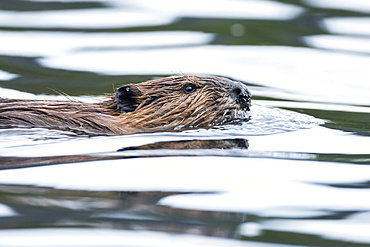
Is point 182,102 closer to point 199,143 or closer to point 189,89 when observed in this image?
point 189,89

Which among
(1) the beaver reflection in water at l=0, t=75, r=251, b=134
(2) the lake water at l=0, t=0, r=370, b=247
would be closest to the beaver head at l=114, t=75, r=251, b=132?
(1) the beaver reflection in water at l=0, t=75, r=251, b=134

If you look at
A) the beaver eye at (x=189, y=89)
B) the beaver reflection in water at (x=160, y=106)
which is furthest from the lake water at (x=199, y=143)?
the beaver eye at (x=189, y=89)

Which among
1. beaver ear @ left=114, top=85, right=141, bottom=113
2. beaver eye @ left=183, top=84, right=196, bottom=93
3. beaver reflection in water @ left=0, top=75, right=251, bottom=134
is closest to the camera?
beaver reflection in water @ left=0, top=75, right=251, bottom=134

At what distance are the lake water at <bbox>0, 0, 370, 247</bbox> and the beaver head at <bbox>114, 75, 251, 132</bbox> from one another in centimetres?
17

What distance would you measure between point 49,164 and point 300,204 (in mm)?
1573

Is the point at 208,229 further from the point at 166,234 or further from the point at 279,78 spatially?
the point at 279,78

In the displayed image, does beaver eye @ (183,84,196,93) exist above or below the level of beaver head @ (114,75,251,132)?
above

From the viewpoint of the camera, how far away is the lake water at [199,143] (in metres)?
3.45

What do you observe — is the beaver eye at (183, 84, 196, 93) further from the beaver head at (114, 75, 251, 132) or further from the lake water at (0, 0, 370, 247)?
the lake water at (0, 0, 370, 247)

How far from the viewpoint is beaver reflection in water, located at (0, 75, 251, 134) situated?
5.36 metres

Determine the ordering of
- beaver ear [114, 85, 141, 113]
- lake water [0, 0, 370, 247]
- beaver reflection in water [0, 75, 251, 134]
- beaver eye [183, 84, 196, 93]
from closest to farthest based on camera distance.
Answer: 1. lake water [0, 0, 370, 247]
2. beaver reflection in water [0, 75, 251, 134]
3. beaver ear [114, 85, 141, 113]
4. beaver eye [183, 84, 196, 93]

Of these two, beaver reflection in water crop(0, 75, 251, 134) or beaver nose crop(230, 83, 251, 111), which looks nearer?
beaver reflection in water crop(0, 75, 251, 134)

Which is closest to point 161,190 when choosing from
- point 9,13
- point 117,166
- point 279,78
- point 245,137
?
point 117,166

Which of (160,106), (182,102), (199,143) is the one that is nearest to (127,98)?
(160,106)
